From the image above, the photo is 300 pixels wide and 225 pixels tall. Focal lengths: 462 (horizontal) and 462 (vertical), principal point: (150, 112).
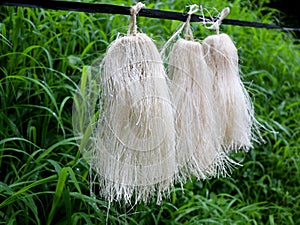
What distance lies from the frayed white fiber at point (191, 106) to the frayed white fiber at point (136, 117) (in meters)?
0.05

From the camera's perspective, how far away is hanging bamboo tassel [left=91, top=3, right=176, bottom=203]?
956 mm

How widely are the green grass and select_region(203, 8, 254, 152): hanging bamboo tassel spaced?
0.49 ft

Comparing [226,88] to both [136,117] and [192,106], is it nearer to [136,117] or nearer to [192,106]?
[192,106]

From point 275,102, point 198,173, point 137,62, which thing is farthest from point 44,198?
point 275,102

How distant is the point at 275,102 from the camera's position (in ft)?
8.96

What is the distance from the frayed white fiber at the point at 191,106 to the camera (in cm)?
104

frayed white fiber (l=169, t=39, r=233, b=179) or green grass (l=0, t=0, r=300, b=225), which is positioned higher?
frayed white fiber (l=169, t=39, r=233, b=179)

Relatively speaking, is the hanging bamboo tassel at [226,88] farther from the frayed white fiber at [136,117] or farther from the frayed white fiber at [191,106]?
the frayed white fiber at [136,117]

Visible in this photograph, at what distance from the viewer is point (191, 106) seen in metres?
1.04

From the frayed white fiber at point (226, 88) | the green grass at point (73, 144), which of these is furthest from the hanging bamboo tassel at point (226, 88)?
the green grass at point (73, 144)

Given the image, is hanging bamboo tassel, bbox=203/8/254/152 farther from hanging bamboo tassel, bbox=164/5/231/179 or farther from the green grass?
the green grass

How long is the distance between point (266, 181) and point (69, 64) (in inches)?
47.8

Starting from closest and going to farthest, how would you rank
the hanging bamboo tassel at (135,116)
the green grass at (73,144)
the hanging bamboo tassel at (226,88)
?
the hanging bamboo tassel at (135,116) < the hanging bamboo tassel at (226,88) < the green grass at (73,144)

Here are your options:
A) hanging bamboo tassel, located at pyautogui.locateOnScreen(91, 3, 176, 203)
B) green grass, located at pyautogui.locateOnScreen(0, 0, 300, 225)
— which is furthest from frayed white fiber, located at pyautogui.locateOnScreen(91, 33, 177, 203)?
green grass, located at pyautogui.locateOnScreen(0, 0, 300, 225)
